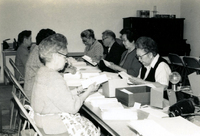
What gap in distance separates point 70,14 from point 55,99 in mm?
6113

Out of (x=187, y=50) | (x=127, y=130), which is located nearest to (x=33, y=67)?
(x=127, y=130)

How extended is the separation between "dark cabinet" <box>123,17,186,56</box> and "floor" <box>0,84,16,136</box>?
3971 mm

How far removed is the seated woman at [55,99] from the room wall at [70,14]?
18.6 feet

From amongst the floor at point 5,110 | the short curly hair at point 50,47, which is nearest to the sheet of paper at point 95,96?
the short curly hair at point 50,47

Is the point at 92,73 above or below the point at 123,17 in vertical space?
below

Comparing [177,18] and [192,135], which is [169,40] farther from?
[192,135]

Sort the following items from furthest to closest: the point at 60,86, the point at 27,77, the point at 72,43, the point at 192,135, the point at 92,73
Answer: the point at 72,43, the point at 92,73, the point at 27,77, the point at 60,86, the point at 192,135

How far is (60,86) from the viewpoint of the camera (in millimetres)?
1872

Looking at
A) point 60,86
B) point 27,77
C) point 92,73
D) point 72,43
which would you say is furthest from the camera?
point 72,43

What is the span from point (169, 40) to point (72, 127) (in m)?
6.76

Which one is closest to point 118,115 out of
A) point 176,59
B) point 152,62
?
point 152,62

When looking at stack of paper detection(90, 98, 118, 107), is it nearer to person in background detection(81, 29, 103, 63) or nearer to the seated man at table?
the seated man at table

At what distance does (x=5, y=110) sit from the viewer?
480 centimetres

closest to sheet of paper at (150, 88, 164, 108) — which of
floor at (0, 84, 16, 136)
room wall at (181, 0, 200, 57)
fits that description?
floor at (0, 84, 16, 136)
